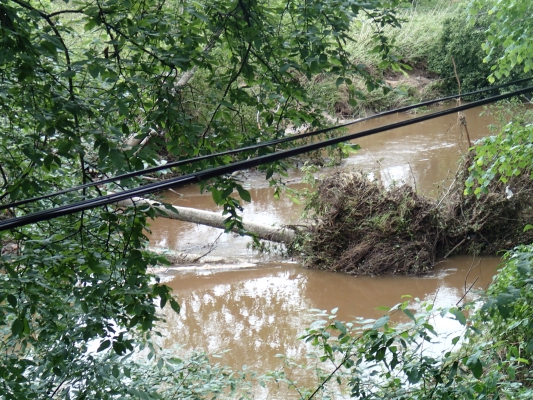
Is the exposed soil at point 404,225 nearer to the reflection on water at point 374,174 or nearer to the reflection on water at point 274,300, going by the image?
the reflection on water at point 274,300

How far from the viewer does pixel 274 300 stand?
752 cm

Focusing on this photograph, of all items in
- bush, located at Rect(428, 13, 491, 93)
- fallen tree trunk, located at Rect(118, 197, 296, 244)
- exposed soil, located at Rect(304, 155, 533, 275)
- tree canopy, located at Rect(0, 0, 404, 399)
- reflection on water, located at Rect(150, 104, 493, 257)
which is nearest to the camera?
tree canopy, located at Rect(0, 0, 404, 399)

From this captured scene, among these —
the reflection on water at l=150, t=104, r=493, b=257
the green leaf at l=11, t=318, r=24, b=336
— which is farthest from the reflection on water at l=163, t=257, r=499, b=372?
the green leaf at l=11, t=318, r=24, b=336

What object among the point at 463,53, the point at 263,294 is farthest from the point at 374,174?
the point at 463,53

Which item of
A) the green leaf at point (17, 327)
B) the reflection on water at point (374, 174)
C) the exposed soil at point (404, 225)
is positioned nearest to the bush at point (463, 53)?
the reflection on water at point (374, 174)

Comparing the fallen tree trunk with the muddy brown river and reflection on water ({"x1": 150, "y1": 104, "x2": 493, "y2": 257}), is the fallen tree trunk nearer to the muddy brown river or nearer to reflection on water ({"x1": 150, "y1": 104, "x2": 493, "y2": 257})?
the muddy brown river

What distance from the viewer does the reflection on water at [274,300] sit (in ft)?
21.2

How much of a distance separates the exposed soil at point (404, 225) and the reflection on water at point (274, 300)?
0.20 metres

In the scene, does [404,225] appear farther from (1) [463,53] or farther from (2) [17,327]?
(1) [463,53]

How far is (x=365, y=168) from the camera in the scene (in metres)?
13.1

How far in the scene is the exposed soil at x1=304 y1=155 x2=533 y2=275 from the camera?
25.6 ft

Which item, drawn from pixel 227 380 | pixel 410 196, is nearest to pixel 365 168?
pixel 410 196

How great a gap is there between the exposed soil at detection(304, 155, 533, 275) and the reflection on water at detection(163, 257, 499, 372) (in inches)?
8.0

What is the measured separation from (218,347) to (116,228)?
391cm
